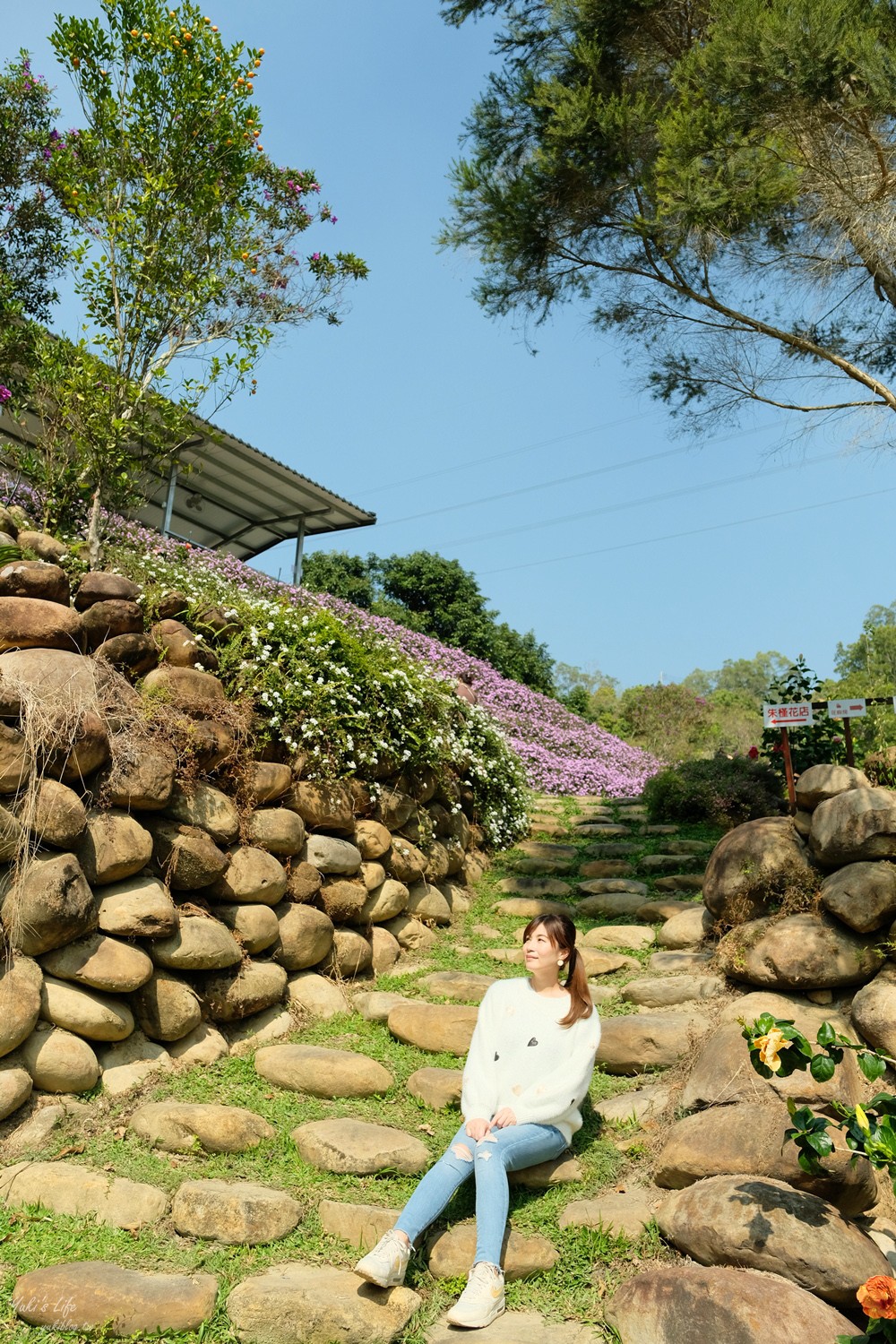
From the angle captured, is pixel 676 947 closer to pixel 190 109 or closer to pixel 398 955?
pixel 398 955

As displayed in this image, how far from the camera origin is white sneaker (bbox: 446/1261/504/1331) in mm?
2707

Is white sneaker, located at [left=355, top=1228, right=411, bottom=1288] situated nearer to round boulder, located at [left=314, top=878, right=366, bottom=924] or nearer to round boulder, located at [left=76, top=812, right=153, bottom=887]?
round boulder, located at [left=76, top=812, right=153, bottom=887]

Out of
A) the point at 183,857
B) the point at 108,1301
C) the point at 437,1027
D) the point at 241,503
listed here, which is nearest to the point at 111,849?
the point at 183,857

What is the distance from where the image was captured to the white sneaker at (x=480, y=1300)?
2.71m

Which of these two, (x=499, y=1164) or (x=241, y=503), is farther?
(x=241, y=503)

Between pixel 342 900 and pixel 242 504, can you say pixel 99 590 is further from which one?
pixel 242 504

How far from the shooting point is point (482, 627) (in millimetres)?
15836

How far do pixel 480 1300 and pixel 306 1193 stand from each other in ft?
2.68

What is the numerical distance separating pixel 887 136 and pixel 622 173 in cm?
180

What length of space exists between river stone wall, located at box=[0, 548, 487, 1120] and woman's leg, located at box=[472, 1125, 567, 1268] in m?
1.58

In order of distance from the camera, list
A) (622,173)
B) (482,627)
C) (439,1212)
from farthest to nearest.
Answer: (482,627), (622,173), (439,1212)

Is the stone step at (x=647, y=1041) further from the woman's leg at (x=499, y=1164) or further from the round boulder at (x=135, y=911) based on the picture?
the round boulder at (x=135, y=911)

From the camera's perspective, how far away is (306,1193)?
331 cm

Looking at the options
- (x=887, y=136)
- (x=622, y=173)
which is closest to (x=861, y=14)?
(x=887, y=136)
